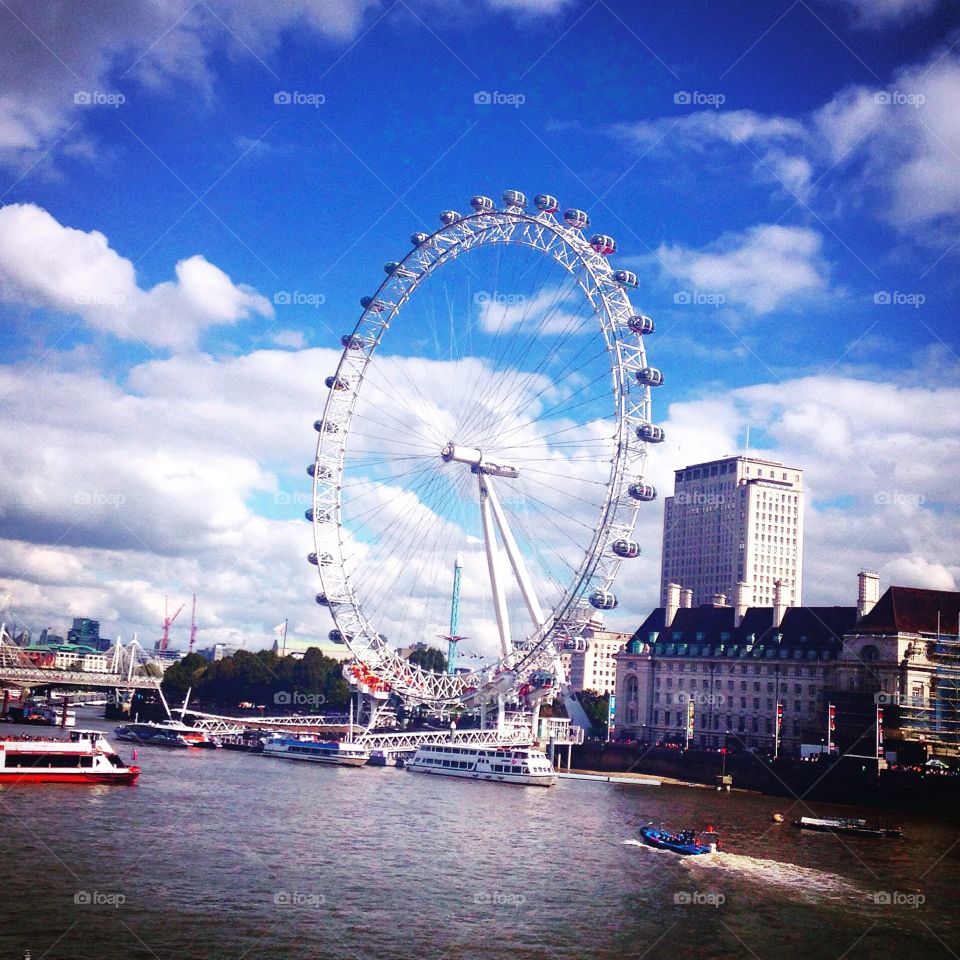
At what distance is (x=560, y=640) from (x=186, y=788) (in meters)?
34.3

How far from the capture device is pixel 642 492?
86000 mm

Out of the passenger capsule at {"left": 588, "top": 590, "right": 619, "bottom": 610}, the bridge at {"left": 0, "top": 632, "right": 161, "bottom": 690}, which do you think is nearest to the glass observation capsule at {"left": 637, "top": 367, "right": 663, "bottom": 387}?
the passenger capsule at {"left": 588, "top": 590, "right": 619, "bottom": 610}

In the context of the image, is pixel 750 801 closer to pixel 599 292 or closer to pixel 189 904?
pixel 599 292

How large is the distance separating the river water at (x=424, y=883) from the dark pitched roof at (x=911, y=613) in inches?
1328

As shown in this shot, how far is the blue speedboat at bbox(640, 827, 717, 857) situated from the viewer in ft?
182

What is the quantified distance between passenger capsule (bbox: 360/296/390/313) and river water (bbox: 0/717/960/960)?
141 feet

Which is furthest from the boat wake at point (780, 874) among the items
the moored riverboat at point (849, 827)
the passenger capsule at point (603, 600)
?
the passenger capsule at point (603, 600)

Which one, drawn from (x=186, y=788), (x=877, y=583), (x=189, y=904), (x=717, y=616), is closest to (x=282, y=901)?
(x=189, y=904)

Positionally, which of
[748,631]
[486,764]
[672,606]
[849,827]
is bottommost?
[486,764]

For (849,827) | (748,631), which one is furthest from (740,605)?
(849,827)

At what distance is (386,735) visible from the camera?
115812 millimetres

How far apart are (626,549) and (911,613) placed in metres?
34.4

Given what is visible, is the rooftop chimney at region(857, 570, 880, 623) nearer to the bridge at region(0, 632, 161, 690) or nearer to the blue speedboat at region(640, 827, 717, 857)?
the blue speedboat at region(640, 827, 717, 857)

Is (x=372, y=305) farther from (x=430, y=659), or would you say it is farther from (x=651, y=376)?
(x=430, y=659)
